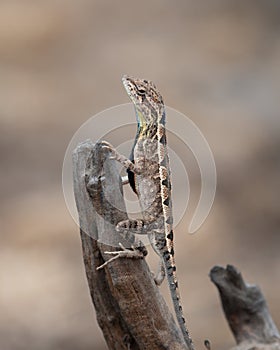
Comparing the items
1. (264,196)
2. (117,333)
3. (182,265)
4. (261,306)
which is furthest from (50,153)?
(117,333)

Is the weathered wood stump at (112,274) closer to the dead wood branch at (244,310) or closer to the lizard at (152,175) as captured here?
the lizard at (152,175)

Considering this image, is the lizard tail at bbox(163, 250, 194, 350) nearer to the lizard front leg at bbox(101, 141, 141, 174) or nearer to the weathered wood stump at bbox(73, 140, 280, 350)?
the weathered wood stump at bbox(73, 140, 280, 350)

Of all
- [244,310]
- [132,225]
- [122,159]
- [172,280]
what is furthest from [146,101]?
[244,310]

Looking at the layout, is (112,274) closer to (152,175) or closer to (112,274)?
(112,274)

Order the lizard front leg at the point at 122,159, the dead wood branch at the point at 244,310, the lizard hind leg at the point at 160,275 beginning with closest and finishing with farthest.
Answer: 1. the lizard front leg at the point at 122,159
2. the lizard hind leg at the point at 160,275
3. the dead wood branch at the point at 244,310

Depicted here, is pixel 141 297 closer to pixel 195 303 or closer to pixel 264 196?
pixel 195 303

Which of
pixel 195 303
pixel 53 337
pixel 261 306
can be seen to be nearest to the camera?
pixel 261 306

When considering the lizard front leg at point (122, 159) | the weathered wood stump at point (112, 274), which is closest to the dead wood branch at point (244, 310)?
the weathered wood stump at point (112, 274)
